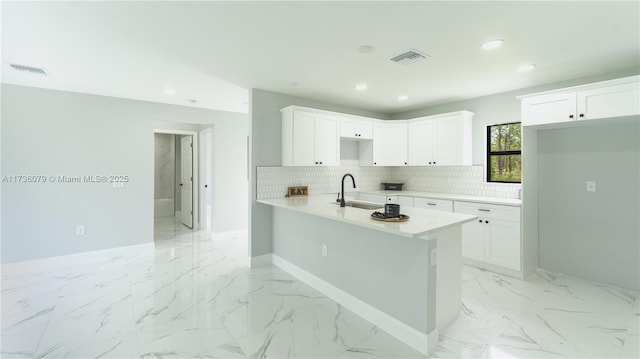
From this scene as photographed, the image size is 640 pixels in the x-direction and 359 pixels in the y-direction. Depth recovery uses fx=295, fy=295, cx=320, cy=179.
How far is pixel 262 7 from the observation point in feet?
6.53

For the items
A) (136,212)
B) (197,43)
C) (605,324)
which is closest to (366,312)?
(605,324)

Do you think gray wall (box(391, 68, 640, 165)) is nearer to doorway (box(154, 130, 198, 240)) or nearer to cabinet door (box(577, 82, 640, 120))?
cabinet door (box(577, 82, 640, 120))

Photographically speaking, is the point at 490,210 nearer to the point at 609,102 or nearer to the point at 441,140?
the point at 441,140

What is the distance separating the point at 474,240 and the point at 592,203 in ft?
4.39

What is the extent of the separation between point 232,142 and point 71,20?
3534 mm

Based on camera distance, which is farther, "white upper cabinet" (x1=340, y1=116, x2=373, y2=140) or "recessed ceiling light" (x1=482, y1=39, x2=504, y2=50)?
"white upper cabinet" (x1=340, y1=116, x2=373, y2=140)

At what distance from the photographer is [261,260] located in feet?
13.6

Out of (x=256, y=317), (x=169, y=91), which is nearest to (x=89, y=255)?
(x=169, y=91)

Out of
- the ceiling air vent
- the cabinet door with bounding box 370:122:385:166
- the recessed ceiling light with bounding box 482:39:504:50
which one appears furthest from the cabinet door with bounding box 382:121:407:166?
the recessed ceiling light with bounding box 482:39:504:50

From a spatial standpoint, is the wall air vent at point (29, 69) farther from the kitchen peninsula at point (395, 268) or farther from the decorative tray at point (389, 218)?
the decorative tray at point (389, 218)

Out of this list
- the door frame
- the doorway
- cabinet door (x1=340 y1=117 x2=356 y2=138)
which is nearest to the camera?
cabinet door (x1=340 y1=117 x2=356 y2=138)

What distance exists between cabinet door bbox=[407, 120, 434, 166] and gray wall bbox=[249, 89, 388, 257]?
7.04ft

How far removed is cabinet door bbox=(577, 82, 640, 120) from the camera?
9.11 ft

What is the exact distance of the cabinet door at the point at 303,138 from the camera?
13.4ft
